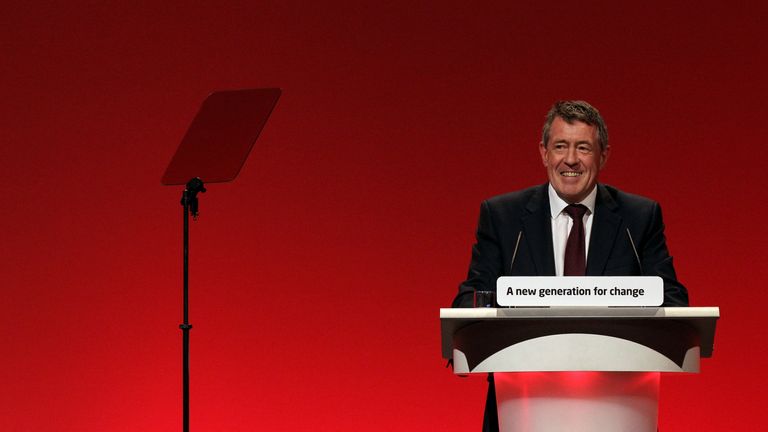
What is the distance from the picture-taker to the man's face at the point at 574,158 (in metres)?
2.75

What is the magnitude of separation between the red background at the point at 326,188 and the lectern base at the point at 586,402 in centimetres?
207

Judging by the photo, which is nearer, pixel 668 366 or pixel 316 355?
pixel 668 366

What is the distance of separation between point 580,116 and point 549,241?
0.32 meters

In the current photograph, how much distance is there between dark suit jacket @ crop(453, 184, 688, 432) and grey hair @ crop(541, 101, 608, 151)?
14 cm

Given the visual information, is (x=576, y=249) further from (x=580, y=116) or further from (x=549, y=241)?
(x=580, y=116)

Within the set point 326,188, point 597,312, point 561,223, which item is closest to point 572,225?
point 561,223

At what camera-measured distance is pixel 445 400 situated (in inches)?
166

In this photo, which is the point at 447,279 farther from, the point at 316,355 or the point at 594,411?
the point at 594,411

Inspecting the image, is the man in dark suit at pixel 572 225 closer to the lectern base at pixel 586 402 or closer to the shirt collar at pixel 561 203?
the shirt collar at pixel 561 203

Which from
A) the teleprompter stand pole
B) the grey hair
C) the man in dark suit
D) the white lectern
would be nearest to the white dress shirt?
the man in dark suit

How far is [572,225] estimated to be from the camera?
2.74 metres

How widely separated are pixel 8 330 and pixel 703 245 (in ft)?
8.72

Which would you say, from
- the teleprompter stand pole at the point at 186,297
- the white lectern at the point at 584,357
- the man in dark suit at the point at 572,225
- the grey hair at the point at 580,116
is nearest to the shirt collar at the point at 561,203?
the man in dark suit at the point at 572,225

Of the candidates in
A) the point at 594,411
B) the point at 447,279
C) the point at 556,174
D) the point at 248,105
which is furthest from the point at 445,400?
the point at 594,411
